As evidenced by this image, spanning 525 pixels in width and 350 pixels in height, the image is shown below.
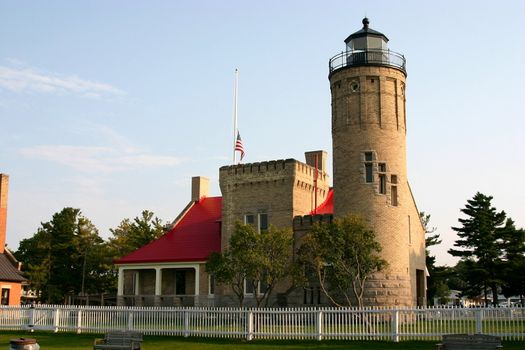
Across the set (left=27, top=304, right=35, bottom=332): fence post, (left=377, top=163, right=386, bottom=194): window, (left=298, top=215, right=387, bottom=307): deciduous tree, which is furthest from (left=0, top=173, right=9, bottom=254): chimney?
(left=377, top=163, right=386, bottom=194): window

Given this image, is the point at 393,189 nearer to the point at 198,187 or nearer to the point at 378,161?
the point at 378,161

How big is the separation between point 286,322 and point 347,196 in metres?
10.9

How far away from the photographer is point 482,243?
4334 centimetres

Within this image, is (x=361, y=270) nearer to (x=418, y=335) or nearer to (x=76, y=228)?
(x=418, y=335)

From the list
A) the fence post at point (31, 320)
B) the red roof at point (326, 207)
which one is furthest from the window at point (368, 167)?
the fence post at point (31, 320)

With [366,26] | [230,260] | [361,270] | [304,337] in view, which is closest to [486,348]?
[304,337]

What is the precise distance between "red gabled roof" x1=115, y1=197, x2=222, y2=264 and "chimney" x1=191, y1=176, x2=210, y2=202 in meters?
1.73

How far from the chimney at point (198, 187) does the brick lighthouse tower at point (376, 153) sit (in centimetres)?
1457

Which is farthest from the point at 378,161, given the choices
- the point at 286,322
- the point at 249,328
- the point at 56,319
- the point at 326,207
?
the point at 56,319

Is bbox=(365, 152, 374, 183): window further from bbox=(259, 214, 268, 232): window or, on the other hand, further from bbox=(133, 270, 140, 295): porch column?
bbox=(133, 270, 140, 295): porch column

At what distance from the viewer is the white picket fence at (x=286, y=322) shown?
2023 centimetres

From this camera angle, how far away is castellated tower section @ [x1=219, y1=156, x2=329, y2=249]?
3572 centimetres

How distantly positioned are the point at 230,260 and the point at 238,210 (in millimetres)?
9416

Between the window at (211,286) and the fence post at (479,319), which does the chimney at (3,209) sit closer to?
the window at (211,286)
